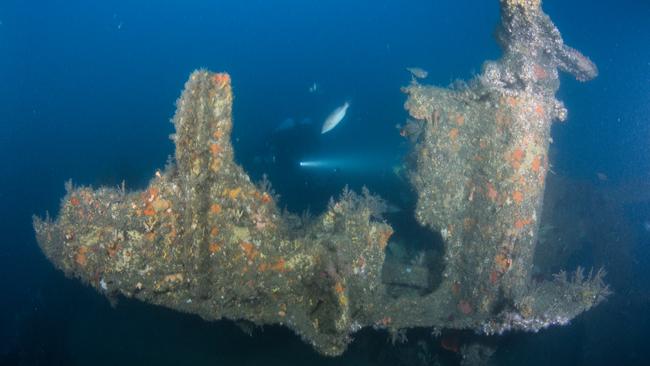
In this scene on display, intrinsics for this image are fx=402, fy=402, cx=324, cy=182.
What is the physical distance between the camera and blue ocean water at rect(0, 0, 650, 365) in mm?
10038

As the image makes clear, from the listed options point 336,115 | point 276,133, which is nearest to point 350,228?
point 336,115

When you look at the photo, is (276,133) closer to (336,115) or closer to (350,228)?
(336,115)

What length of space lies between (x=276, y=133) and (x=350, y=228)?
13310 mm

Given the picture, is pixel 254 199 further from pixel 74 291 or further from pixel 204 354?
pixel 74 291

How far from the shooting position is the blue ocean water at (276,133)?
10.0 metres

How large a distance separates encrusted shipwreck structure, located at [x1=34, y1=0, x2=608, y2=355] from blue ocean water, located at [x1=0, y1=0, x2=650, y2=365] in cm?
163

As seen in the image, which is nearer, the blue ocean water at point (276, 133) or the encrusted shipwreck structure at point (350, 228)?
the encrusted shipwreck structure at point (350, 228)

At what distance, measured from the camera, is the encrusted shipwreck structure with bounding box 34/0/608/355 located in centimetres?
420

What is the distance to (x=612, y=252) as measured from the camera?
39.6ft

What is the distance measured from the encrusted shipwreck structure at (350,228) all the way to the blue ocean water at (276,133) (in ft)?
5.35

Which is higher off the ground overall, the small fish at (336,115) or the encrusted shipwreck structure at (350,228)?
the small fish at (336,115)

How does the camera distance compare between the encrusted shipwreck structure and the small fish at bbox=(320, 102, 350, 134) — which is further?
the small fish at bbox=(320, 102, 350, 134)

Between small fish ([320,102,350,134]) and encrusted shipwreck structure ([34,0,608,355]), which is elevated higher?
small fish ([320,102,350,134])

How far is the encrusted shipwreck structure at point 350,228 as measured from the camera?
4.20 metres
